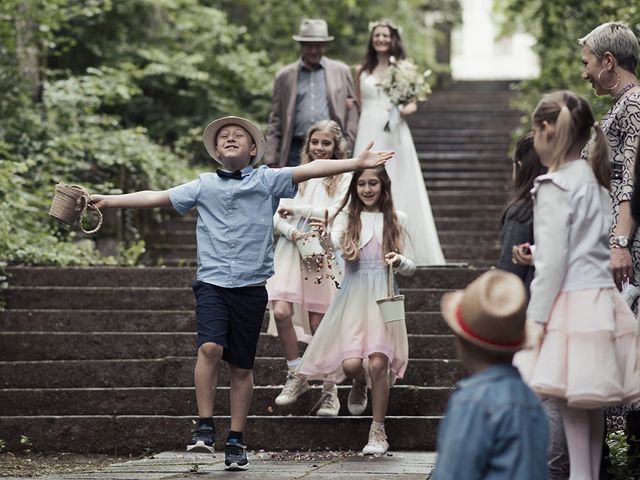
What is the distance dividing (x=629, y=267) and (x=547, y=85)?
12002mm

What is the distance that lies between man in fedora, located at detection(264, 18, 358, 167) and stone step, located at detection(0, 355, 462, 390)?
2327 mm

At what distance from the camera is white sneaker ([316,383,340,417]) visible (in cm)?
855

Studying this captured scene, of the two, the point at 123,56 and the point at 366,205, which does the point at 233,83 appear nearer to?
the point at 123,56

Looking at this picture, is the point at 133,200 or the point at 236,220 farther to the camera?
the point at 236,220

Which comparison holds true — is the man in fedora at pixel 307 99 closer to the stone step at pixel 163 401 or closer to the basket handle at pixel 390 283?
the stone step at pixel 163 401

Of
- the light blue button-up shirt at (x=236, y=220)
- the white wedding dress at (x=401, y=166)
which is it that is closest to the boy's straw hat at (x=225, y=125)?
the light blue button-up shirt at (x=236, y=220)

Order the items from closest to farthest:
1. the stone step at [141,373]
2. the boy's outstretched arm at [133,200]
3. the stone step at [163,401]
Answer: the boy's outstretched arm at [133,200] < the stone step at [163,401] < the stone step at [141,373]

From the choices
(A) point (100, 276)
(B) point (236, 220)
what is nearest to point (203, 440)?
(B) point (236, 220)

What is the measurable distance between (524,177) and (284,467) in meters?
2.21

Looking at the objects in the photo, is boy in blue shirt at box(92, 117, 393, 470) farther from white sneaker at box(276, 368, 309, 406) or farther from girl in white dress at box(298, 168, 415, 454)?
white sneaker at box(276, 368, 309, 406)

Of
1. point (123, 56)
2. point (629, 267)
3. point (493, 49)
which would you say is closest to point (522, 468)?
point (629, 267)

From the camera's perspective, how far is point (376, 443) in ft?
25.9

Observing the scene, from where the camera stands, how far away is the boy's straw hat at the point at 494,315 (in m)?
4.14

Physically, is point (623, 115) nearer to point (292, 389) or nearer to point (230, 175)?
point (230, 175)
